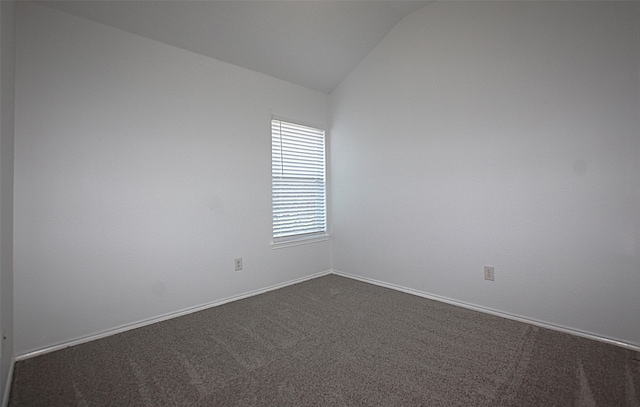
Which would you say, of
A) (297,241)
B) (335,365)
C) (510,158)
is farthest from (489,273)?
(297,241)

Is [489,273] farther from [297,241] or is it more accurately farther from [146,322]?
[146,322]

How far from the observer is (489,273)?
272 cm

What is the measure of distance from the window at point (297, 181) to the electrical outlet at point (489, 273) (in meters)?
2.03

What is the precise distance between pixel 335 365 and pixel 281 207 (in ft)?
6.69

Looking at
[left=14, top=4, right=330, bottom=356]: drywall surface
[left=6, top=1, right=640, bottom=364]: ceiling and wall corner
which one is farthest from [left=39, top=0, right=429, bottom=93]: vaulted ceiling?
[left=14, top=4, right=330, bottom=356]: drywall surface

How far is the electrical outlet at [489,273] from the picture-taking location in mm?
2695

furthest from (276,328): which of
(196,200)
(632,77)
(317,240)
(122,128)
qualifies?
(632,77)

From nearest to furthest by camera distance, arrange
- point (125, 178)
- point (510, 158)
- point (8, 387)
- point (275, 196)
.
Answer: point (8, 387) < point (125, 178) < point (510, 158) < point (275, 196)

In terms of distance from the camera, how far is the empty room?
5.99 feet

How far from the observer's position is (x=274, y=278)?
3508 millimetres

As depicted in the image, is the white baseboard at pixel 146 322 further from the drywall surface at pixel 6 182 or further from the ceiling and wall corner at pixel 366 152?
the drywall surface at pixel 6 182

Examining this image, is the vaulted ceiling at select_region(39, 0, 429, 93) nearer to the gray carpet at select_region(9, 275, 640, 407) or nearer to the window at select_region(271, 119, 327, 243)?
the window at select_region(271, 119, 327, 243)

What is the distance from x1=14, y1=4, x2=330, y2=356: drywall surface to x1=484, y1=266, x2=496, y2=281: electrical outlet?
7.35ft

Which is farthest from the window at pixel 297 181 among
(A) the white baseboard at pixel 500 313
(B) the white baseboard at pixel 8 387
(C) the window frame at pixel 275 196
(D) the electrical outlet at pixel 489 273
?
(B) the white baseboard at pixel 8 387
